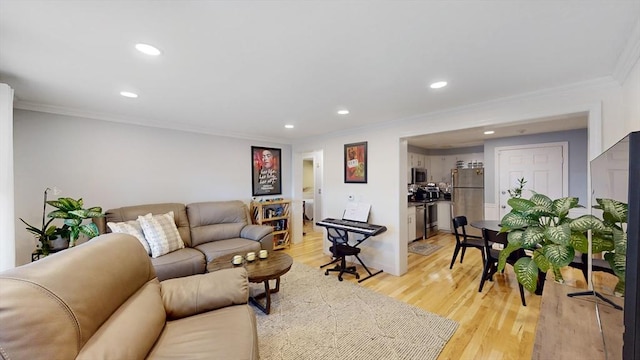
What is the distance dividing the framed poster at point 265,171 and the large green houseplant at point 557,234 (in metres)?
4.05

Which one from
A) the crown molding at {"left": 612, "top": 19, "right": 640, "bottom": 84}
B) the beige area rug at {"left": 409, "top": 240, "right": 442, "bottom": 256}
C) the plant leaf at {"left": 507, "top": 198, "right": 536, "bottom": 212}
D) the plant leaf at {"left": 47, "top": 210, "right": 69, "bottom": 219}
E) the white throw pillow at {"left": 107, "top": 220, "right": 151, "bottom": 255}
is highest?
the crown molding at {"left": 612, "top": 19, "right": 640, "bottom": 84}

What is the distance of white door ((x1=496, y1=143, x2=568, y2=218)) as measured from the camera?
4.07 metres

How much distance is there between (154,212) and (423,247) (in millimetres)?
4641

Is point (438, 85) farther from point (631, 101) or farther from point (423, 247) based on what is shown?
point (423, 247)

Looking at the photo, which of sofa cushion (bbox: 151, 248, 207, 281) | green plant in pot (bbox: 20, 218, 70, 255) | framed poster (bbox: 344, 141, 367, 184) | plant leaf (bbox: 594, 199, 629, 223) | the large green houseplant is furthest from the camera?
framed poster (bbox: 344, 141, 367, 184)

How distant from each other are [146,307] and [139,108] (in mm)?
2544

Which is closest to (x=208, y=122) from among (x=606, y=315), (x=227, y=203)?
(x=227, y=203)

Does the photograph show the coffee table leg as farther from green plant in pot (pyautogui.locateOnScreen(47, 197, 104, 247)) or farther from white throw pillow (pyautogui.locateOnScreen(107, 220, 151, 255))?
green plant in pot (pyautogui.locateOnScreen(47, 197, 104, 247))

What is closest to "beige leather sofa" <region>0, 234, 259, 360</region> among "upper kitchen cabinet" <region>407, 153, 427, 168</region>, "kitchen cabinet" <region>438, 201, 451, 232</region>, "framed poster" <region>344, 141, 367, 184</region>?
"framed poster" <region>344, 141, 367, 184</region>

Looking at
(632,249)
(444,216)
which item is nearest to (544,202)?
(632,249)

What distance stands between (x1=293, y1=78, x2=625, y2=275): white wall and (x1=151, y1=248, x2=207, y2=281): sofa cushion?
221 centimetres

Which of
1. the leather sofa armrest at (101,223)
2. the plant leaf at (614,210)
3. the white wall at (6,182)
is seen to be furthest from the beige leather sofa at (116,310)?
the leather sofa armrest at (101,223)

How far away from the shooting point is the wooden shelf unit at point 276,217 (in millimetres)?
4520

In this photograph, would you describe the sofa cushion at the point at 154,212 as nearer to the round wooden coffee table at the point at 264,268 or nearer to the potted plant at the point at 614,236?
the round wooden coffee table at the point at 264,268
